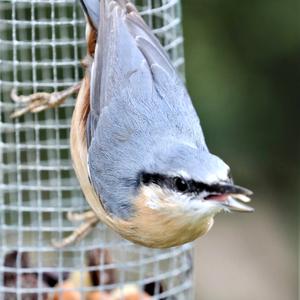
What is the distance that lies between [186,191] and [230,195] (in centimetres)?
16

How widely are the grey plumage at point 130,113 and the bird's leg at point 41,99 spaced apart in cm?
38

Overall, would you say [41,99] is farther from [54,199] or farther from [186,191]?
[186,191]

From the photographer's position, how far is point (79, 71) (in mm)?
4621

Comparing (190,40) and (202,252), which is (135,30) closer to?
(190,40)

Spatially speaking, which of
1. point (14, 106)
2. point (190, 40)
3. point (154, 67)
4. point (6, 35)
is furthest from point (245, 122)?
point (154, 67)

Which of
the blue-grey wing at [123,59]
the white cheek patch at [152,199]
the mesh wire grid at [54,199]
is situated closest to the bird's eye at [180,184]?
the white cheek patch at [152,199]

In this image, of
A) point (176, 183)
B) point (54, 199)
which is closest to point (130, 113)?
point (176, 183)

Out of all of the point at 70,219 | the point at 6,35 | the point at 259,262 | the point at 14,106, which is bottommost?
the point at 259,262

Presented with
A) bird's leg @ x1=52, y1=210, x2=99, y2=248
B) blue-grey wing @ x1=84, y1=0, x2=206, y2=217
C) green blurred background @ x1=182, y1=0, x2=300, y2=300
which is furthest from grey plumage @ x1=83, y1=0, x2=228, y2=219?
green blurred background @ x1=182, y1=0, x2=300, y2=300

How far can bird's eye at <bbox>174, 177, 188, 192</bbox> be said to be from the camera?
315 cm

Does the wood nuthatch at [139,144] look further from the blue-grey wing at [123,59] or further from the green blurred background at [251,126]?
the green blurred background at [251,126]

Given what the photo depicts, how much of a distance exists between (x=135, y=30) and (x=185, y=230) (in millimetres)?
856

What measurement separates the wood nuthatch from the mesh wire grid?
0.37 metres

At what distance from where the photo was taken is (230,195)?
305 centimetres
